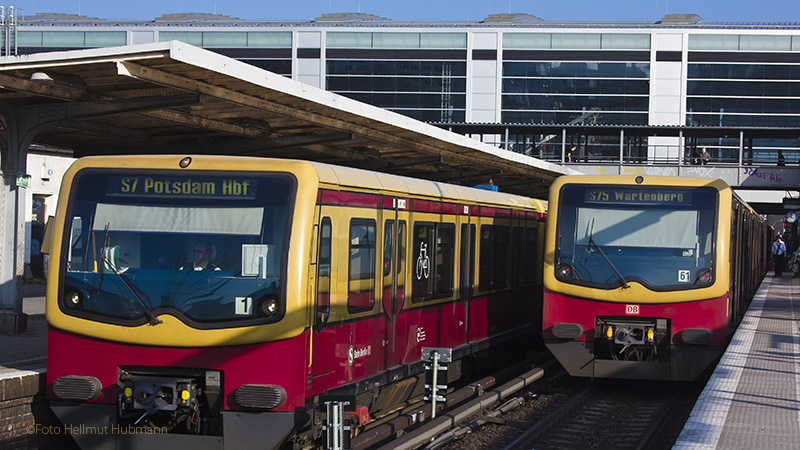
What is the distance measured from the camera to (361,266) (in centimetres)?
844

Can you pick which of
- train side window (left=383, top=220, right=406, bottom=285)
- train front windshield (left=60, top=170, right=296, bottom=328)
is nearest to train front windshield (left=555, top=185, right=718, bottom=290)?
train side window (left=383, top=220, right=406, bottom=285)

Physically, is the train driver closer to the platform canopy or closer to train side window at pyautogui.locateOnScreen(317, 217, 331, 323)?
train side window at pyautogui.locateOnScreen(317, 217, 331, 323)

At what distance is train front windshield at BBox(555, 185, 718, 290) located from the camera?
1127 cm

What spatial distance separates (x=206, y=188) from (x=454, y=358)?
5003 millimetres

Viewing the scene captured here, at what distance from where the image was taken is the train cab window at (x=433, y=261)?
1002 cm

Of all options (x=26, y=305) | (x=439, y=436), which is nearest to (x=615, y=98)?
(x=26, y=305)

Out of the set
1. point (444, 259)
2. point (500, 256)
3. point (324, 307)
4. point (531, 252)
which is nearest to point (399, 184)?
point (444, 259)

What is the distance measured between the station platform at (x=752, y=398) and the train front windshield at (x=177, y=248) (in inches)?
136

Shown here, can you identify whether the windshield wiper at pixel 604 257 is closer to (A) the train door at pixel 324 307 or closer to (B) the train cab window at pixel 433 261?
(B) the train cab window at pixel 433 261

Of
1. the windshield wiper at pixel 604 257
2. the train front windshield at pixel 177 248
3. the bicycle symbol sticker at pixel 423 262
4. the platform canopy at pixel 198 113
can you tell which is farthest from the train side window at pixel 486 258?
the train front windshield at pixel 177 248

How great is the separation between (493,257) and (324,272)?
571cm

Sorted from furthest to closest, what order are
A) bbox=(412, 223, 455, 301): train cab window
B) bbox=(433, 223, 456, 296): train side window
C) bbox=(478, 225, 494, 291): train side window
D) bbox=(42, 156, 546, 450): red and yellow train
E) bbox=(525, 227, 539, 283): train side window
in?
1. bbox=(525, 227, 539, 283): train side window
2. bbox=(478, 225, 494, 291): train side window
3. bbox=(433, 223, 456, 296): train side window
4. bbox=(412, 223, 455, 301): train cab window
5. bbox=(42, 156, 546, 450): red and yellow train

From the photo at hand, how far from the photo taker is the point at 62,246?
7.34m

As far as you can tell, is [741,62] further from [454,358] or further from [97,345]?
[97,345]
